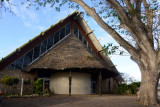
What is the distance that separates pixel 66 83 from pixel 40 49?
14.1 ft

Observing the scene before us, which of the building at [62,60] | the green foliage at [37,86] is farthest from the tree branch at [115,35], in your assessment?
the green foliage at [37,86]

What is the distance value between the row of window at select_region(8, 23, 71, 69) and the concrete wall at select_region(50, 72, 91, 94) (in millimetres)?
2802

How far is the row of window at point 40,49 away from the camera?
53.3 ft

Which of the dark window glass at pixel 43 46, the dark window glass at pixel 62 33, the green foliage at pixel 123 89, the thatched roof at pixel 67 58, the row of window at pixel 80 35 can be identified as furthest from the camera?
the row of window at pixel 80 35

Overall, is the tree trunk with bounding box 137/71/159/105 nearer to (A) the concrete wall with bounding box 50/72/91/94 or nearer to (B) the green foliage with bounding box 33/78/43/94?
(B) the green foliage with bounding box 33/78/43/94

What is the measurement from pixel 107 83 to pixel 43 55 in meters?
9.74

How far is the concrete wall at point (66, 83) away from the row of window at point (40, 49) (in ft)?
9.19

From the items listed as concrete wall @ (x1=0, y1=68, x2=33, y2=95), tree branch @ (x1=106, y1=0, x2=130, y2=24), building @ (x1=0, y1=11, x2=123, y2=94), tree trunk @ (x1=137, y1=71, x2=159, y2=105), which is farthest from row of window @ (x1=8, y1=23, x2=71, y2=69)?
tree trunk @ (x1=137, y1=71, x2=159, y2=105)

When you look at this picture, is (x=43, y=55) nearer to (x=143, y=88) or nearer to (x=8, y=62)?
(x=8, y=62)

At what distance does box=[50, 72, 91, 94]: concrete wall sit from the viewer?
58.1 ft

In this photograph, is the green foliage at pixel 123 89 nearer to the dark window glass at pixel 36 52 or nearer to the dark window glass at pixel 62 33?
the dark window glass at pixel 62 33

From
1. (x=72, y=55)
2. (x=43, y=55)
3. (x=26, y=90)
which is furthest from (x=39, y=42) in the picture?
(x=26, y=90)

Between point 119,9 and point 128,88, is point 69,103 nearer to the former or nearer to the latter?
point 119,9

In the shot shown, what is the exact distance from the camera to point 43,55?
58.1 ft
